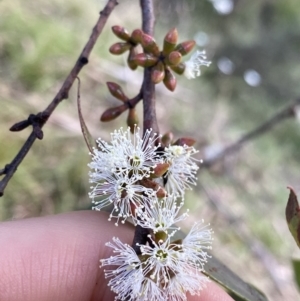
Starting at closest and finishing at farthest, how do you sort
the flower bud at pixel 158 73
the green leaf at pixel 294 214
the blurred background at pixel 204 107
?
the green leaf at pixel 294 214
the flower bud at pixel 158 73
the blurred background at pixel 204 107

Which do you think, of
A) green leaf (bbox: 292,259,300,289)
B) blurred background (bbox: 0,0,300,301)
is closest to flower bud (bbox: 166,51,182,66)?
green leaf (bbox: 292,259,300,289)

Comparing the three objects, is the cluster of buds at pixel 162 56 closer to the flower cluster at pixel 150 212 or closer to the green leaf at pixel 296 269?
the flower cluster at pixel 150 212

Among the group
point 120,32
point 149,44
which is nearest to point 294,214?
point 149,44

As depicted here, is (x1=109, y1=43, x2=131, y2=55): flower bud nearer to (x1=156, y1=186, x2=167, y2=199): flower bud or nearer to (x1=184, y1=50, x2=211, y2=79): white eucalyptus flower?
(x1=184, y1=50, x2=211, y2=79): white eucalyptus flower

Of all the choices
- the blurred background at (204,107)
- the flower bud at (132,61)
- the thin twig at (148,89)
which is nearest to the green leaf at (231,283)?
the thin twig at (148,89)

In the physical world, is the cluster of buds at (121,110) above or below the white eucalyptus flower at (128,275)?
above

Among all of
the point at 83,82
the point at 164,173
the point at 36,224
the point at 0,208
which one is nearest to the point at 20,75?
the point at 83,82

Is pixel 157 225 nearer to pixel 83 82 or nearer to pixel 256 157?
pixel 83 82

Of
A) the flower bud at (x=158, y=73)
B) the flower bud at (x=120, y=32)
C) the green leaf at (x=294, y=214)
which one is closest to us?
the green leaf at (x=294, y=214)
